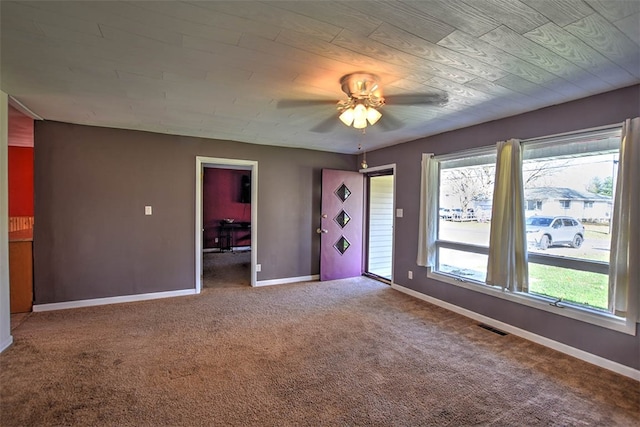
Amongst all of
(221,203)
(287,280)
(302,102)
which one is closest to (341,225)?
(287,280)

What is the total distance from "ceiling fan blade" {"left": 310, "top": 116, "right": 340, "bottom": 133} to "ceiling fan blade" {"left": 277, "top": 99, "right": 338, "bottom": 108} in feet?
1.55

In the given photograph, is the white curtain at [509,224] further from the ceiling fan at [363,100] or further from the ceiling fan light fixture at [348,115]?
the ceiling fan light fixture at [348,115]

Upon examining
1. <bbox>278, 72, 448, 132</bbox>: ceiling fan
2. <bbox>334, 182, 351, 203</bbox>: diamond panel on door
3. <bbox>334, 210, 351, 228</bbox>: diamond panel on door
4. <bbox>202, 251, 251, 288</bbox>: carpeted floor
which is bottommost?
<bbox>202, 251, 251, 288</bbox>: carpeted floor

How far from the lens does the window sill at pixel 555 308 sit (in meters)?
2.44

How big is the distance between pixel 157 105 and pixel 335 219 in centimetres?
324

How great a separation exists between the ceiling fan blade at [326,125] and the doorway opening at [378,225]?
1890 mm

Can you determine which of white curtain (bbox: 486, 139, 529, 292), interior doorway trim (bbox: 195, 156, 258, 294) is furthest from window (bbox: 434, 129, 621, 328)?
interior doorway trim (bbox: 195, 156, 258, 294)

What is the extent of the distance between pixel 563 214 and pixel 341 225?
319 cm

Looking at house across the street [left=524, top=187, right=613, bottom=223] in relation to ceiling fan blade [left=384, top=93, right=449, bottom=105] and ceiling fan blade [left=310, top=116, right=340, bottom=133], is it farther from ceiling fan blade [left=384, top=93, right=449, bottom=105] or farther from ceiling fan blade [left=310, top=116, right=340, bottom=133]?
ceiling fan blade [left=310, top=116, right=340, bottom=133]

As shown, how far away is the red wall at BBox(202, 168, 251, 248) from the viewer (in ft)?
27.6

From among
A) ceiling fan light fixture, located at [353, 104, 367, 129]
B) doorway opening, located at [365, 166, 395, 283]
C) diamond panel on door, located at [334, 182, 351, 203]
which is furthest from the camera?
doorway opening, located at [365, 166, 395, 283]

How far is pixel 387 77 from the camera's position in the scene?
2.27 metres

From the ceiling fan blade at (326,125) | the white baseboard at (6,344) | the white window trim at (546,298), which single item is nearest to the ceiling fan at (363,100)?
the ceiling fan blade at (326,125)

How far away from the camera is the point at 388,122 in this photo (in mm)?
3504
